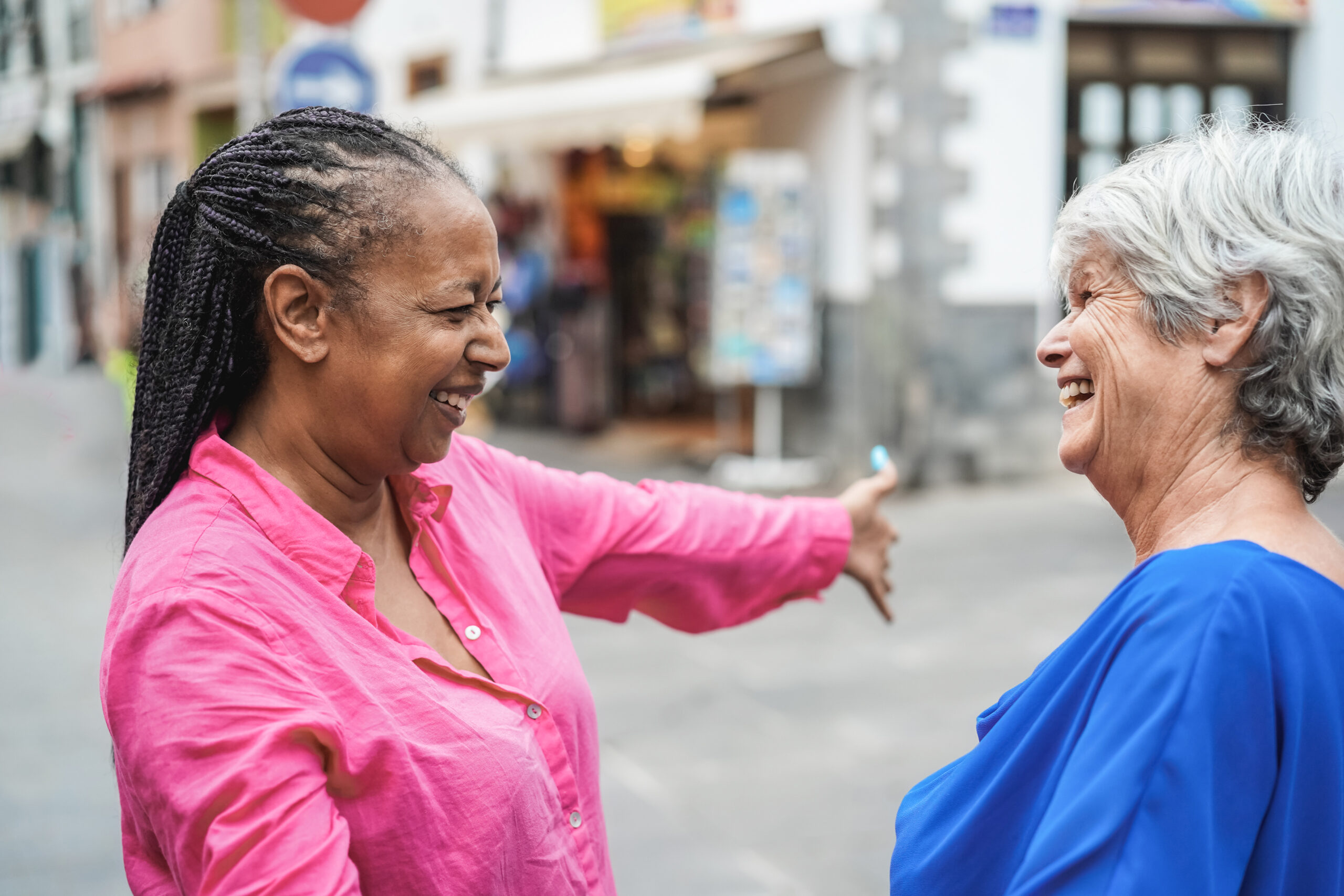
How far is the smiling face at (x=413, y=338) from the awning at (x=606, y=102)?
8.22m

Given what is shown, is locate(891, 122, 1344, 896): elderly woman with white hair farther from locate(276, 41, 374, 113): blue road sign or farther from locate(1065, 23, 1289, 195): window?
locate(1065, 23, 1289, 195): window

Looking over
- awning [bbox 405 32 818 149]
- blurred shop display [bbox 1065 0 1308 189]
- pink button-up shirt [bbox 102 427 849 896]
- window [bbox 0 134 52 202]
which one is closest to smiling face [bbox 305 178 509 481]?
pink button-up shirt [bbox 102 427 849 896]

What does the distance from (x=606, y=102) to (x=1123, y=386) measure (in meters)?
9.20

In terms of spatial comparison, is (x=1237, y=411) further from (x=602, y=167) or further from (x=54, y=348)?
(x=54, y=348)

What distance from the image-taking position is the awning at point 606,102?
9.79 metres

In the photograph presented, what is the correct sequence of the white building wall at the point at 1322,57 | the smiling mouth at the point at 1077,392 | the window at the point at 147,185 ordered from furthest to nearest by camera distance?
the window at the point at 147,185, the white building wall at the point at 1322,57, the smiling mouth at the point at 1077,392

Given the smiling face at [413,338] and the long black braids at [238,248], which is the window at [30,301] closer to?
the long black braids at [238,248]

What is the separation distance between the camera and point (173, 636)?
1.38 m

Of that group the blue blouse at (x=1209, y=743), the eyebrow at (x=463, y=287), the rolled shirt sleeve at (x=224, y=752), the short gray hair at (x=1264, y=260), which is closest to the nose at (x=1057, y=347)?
the short gray hair at (x=1264, y=260)

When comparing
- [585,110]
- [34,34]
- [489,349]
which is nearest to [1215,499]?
[489,349]

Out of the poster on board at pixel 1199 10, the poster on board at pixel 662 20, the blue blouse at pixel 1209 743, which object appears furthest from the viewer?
the poster on board at pixel 662 20

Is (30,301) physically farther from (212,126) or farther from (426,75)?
(426,75)

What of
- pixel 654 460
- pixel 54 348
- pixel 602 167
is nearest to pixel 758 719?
pixel 654 460

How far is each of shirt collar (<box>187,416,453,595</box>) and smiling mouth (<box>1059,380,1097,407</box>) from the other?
2.99ft
